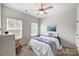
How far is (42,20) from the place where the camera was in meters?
1.85

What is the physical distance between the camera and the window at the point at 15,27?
162 centimetres

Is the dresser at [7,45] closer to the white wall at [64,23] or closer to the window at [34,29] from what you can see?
the window at [34,29]

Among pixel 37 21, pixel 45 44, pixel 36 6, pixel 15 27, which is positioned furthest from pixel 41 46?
pixel 36 6

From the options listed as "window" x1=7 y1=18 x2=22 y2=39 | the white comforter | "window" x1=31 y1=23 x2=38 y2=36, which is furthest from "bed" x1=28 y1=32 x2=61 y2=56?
"window" x1=7 y1=18 x2=22 y2=39

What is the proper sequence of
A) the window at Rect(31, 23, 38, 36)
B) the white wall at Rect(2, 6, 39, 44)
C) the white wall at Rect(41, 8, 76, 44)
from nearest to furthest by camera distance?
the white wall at Rect(2, 6, 39, 44)
the white wall at Rect(41, 8, 76, 44)
the window at Rect(31, 23, 38, 36)

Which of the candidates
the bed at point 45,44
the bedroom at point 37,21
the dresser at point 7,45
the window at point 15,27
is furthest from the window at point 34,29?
the dresser at point 7,45

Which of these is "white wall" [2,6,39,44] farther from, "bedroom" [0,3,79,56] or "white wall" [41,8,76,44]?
"white wall" [41,8,76,44]

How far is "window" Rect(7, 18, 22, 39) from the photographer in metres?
1.62

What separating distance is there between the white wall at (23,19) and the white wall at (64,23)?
24cm

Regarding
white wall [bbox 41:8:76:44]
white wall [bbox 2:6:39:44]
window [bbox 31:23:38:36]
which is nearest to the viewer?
white wall [bbox 2:6:39:44]

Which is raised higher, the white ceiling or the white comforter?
the white ceiling

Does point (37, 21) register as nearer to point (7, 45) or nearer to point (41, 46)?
point (41, 46)

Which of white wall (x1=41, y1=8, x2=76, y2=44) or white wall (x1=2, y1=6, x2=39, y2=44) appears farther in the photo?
white wall (x1=41, y1=8, x2=76, y2=44)

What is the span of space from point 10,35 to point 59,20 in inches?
40.3
